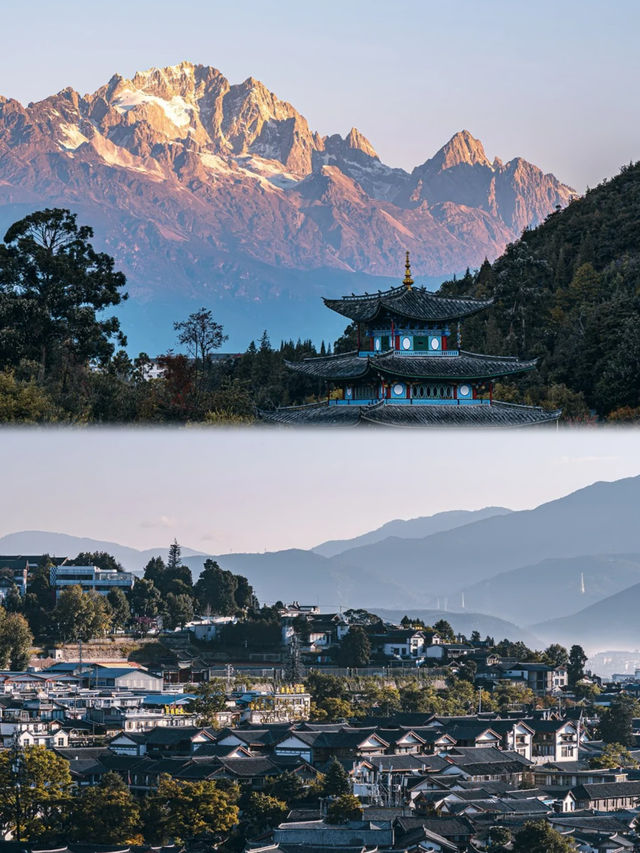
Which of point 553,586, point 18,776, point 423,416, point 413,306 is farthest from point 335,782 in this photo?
point 553,586

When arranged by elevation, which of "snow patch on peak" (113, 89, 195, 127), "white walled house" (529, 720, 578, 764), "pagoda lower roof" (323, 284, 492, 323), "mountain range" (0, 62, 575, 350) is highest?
"snow patch on peak" (113, 89, 195, 127)

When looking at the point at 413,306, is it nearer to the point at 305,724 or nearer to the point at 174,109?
the point at 305,724

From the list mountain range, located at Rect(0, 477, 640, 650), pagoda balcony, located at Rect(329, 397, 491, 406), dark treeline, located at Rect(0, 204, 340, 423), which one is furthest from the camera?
mountain range, located at Rect(0, 477, 640, 650)

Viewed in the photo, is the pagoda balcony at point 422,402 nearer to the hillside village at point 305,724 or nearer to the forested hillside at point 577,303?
the forested hillside at point 577,303

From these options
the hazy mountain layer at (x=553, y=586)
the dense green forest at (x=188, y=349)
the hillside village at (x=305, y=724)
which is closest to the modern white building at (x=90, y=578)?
the hillside village at (x=305, y=724)

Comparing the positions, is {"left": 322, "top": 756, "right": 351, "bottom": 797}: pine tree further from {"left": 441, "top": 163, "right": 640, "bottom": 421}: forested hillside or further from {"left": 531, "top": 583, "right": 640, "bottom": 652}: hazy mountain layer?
{"left": 531, "top": 583, "right": 640, "bottom": 652}: hazy mountain layer

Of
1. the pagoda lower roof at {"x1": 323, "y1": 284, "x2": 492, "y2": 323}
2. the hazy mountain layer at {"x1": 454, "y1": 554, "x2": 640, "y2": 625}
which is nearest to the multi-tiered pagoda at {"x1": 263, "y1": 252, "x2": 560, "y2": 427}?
the pagoda lower roof at {"x1": 323, "y1": 284, "x2": 492, "y2": 323}
